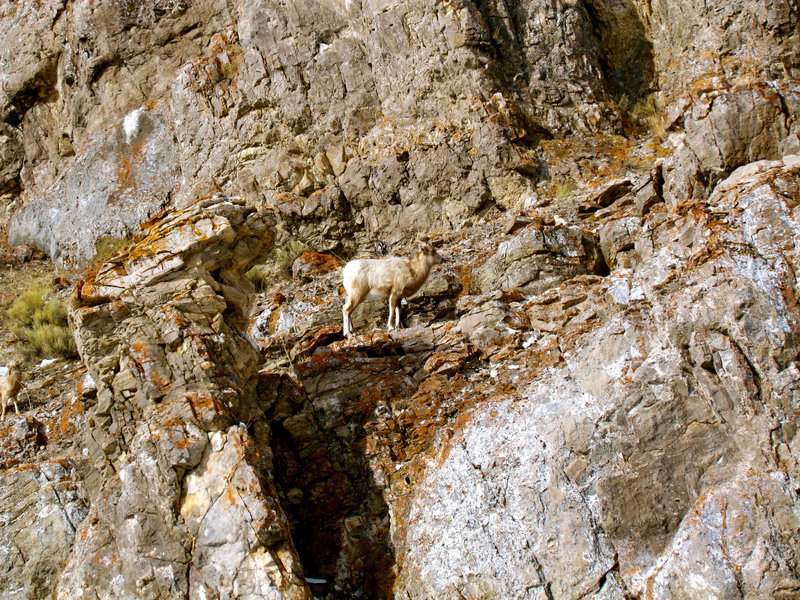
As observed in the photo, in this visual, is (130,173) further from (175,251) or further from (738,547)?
(738,547)

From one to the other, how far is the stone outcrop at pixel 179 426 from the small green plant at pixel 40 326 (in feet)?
19.7

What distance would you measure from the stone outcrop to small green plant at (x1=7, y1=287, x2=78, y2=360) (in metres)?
5.99

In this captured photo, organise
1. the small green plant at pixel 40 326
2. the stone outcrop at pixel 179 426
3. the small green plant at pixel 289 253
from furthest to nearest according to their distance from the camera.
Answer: the small green plant at pixel 289 253
the small green plant at pixel 40 326
the stone outcrop at pixel 179 426

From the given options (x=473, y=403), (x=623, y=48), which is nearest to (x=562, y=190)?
(x=623, y=48)

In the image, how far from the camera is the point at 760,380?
645cm

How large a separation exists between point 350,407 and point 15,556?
12.4 feet

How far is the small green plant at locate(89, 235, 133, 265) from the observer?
18891 millimetres

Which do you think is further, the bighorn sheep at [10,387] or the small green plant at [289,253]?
the small green plant at [289,253]

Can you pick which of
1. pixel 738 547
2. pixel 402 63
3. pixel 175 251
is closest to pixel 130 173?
pixel 402 63

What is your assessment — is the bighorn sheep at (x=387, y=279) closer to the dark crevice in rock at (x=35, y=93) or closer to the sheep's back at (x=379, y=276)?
the sheep's back at (x=379, y=276)

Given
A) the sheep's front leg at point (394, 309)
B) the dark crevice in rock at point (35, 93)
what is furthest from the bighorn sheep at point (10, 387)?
the dark crevice in rock at point (35, 93)

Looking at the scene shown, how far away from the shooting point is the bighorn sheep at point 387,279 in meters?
11.2

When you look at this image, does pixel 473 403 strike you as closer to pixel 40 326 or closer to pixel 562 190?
pixel 562 190

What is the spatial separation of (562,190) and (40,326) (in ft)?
35.3
